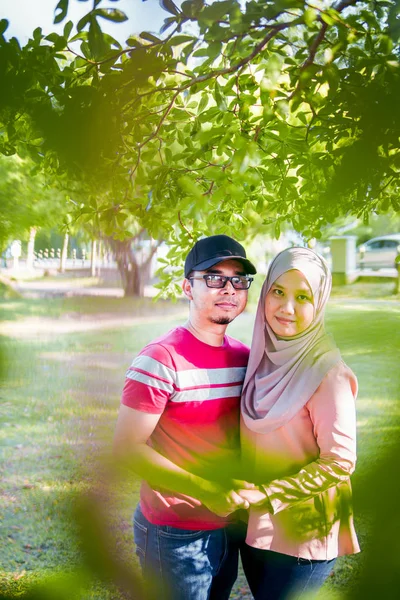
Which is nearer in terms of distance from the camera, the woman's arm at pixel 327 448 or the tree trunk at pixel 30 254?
the woman's arm at pixel 327 448

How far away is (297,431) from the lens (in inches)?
32.8

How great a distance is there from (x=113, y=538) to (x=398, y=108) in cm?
86

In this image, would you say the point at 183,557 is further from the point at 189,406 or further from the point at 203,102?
the point at 203,102

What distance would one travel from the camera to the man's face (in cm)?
90

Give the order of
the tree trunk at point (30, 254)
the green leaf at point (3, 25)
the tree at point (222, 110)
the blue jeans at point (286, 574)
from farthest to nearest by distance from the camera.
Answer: the tree trunk at point (30, 254) < the blue jeans at point (286, 574) < the green leaf at point (3, 25) < the tree at point (222, 110)

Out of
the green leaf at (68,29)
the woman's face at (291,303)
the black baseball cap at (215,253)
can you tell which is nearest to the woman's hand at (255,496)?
the woman's face at (291,303)

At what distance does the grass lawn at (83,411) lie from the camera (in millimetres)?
911

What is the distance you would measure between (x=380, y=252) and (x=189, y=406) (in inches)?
16.1

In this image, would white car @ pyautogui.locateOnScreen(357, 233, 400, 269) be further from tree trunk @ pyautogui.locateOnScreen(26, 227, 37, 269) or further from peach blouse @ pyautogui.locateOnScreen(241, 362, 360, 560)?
tree trunk @ pyautogui.locateOnScreen(26, 227, 37, 269)

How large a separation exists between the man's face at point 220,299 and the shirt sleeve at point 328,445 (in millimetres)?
194

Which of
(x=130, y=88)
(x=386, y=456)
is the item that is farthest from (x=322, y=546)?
(x=130, y=88)

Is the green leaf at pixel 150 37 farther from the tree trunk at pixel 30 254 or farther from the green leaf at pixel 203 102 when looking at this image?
the tree trunk at pixel 30 254

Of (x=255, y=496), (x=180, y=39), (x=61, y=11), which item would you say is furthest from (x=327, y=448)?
(x=61, y=11)

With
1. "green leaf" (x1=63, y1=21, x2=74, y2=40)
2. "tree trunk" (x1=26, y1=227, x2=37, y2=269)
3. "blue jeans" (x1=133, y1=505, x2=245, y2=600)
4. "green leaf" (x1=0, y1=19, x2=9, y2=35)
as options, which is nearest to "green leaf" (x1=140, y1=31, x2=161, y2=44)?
"green leaf" (x1=63, y1=21, x2=74, y2=40)
